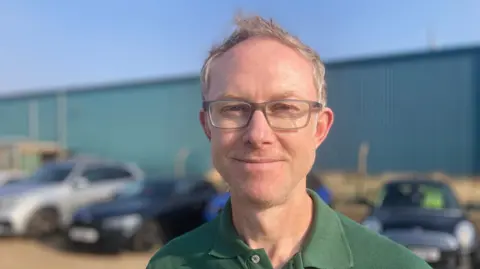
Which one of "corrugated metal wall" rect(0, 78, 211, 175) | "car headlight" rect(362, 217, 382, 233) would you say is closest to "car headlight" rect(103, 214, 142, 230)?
"car headlight" rect(362, 217, 382, 233)

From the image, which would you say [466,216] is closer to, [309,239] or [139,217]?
[139,217]

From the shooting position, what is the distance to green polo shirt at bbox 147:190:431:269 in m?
1.36

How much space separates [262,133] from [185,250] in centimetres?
44

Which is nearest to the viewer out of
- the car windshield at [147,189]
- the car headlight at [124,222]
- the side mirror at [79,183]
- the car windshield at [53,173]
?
the car headlight at [124,222]

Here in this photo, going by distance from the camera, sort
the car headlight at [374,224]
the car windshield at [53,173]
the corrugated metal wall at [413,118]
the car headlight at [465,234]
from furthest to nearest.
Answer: the corrugated metal wall at [413,118] < the car windshield at [53,173] < the car headlight at [374,224] < the car headlight at [465,234]

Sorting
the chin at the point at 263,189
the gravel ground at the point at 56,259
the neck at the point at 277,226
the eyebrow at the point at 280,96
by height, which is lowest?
the gravel ground at the point at 56,259

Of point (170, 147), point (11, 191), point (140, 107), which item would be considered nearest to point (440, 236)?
point (11, 191)

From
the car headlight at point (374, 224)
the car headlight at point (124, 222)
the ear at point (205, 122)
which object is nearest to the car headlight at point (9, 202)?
the car headlight at point (124, 222)

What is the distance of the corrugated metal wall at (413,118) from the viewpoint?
15.0 meters

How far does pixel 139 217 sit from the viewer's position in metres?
9.31

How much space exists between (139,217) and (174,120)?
508 inches

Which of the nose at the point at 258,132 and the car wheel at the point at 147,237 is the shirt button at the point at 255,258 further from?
the car wheel at the point at 147,237

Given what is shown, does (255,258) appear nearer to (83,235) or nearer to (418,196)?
(418,196)

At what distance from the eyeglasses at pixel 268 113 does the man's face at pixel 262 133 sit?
0.04ft
